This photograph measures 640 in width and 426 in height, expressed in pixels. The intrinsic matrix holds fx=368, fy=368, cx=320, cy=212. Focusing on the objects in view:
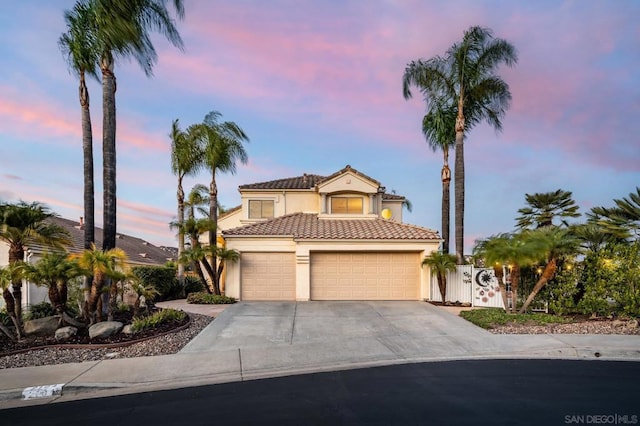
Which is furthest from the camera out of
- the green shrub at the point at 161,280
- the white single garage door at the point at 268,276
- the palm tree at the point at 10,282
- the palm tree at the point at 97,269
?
the green shrub at the point at 161,280

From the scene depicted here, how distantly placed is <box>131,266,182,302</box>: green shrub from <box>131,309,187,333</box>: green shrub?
6.10 meters

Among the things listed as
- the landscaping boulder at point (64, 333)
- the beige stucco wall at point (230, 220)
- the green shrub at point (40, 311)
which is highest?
the beige stucco wall at point (230, 220)

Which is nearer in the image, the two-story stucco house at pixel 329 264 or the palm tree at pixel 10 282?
the palm tree at pixel 10 282

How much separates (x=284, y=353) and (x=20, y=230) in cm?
777

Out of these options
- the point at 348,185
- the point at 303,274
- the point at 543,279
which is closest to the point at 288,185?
the point at 348,185

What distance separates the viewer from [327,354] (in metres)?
8.76

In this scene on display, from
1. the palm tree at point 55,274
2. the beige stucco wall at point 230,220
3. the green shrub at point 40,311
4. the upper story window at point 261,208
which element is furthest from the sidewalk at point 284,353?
the beige stucco wall at point 230,220

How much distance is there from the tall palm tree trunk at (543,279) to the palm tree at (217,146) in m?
14.1

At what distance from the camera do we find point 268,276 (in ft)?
59.0

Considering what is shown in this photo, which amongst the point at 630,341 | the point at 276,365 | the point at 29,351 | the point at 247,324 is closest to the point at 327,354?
the point at 276,365

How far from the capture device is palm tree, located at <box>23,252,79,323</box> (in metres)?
9.53

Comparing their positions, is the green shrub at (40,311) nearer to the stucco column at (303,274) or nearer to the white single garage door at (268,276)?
the white single garage door at (268,276)

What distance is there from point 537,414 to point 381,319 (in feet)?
25.1

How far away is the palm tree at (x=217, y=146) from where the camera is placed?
63.3 feet
